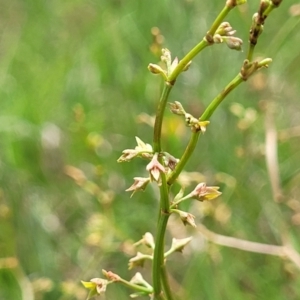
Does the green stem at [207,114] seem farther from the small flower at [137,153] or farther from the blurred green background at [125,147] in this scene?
the blurred green background at [125,147]

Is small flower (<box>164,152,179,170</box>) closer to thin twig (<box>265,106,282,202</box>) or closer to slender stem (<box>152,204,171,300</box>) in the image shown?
slender stem (<box>152,204,171,300</box>)

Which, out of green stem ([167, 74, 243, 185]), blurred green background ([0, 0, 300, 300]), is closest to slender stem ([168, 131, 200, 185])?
green stem ([167, 74, 243, 185])

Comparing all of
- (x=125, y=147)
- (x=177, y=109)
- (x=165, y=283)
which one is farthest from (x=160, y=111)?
(x=125, y=147)

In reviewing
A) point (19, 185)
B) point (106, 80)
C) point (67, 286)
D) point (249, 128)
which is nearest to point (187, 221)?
point (67, 286)

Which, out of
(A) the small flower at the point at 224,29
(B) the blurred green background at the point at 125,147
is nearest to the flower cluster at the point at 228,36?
(A) the small flower at the point at 224,29

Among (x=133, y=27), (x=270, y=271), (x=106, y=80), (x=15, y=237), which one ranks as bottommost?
(x=15, y=237)

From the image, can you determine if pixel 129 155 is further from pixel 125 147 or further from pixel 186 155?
pixel 125 147

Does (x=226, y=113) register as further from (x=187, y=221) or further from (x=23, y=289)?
(x=187, y=221)
